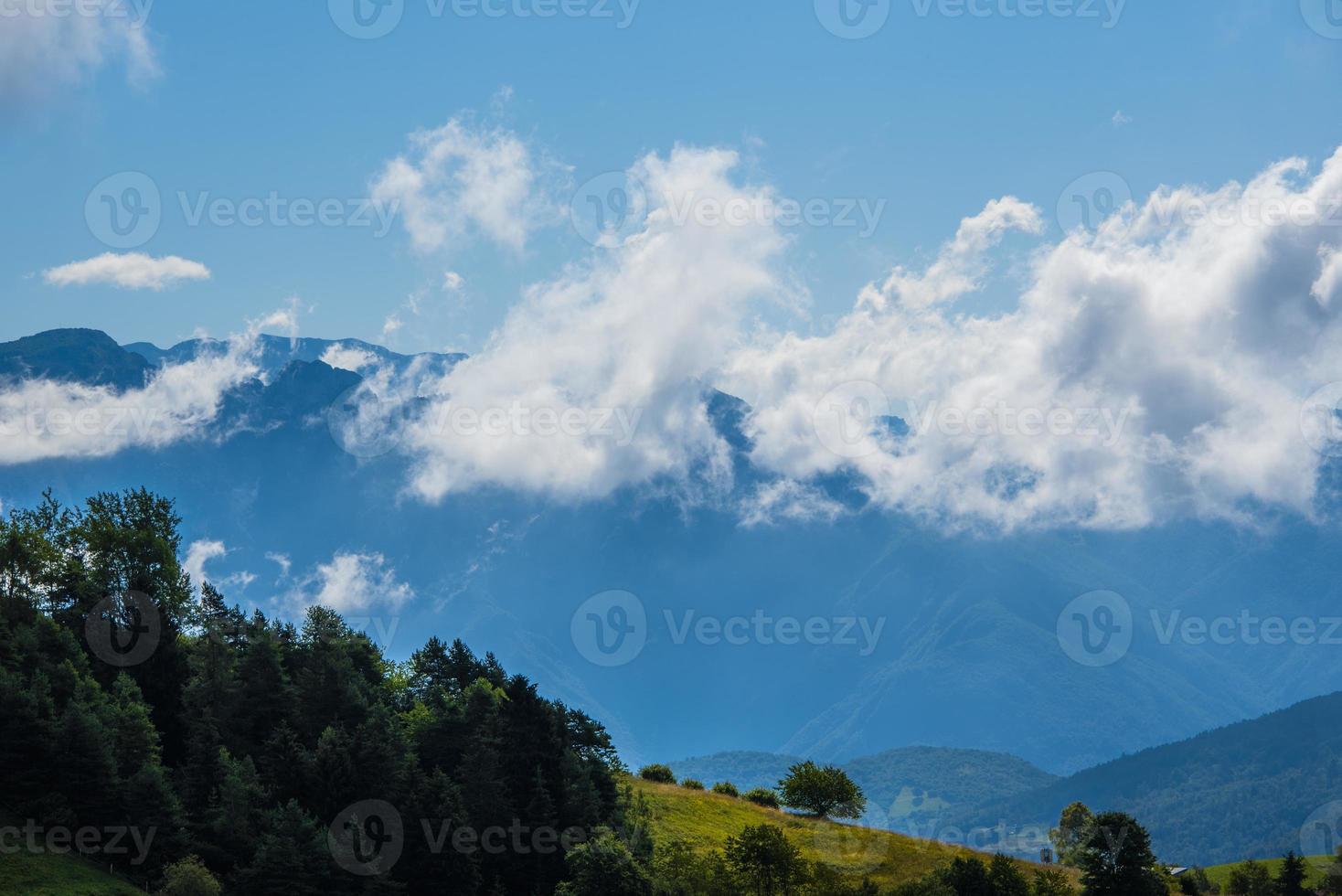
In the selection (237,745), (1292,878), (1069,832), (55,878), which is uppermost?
(237,745)

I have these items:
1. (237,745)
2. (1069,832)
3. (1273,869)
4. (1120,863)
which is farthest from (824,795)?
(1273,869)

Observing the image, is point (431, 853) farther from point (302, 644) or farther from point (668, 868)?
point (302, 644)

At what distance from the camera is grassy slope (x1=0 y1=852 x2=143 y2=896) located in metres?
59.7

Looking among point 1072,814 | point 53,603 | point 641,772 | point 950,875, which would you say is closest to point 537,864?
point 950,875

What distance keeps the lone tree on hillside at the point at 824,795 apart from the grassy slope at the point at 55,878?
67.2 meters

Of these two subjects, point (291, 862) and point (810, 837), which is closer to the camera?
point (291, 862)

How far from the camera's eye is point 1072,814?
126m

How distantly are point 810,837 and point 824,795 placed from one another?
15653 mm

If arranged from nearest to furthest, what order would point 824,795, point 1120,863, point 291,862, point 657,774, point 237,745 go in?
1. point 291,862
2. point 1120,863
3. point 237,745
4. point 824,795
5. point 657,774

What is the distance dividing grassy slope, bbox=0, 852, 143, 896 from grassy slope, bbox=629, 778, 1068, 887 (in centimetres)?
3677

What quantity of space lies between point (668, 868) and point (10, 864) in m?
36.4

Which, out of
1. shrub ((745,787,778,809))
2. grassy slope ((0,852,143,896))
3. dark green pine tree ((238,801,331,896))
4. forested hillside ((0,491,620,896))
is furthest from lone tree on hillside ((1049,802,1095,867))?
grassy slope ((0,852,143,896))

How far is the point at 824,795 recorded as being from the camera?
114688 mm

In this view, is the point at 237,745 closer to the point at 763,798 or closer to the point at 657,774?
the point at 657,774
